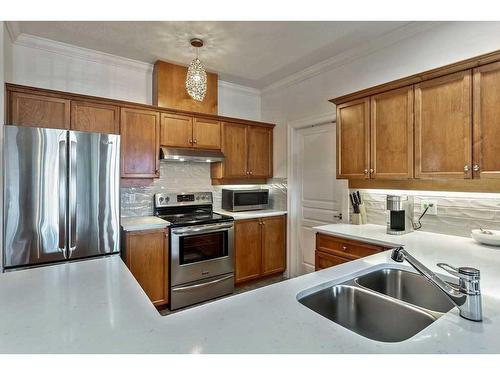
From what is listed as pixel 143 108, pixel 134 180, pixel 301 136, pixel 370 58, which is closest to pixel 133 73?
pixel 143 108

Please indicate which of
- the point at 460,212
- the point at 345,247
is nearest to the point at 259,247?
the point at 345,247

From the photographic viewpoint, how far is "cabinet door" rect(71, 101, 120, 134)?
2.62 meters

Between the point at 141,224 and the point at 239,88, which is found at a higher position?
the point at 239,88

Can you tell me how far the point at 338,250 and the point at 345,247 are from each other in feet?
0.29

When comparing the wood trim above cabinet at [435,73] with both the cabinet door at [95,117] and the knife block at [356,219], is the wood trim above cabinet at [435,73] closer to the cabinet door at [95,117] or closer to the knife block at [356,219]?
the knife block at [356,219]

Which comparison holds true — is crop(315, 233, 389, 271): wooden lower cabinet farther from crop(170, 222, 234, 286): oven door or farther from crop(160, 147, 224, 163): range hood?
crop(160, 147, 224, 163): range hood

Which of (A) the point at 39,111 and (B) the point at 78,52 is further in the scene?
(B) the point at 78,52

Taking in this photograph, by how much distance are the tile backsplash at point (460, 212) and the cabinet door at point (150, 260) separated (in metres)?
2.38

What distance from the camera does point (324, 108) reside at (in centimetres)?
324

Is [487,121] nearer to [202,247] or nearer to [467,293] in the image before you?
[467,293]

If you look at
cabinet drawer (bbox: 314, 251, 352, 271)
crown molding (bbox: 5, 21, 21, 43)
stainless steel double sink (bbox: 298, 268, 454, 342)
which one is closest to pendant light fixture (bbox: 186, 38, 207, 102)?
crown molding (bbox: 5, 21, 21, 43)

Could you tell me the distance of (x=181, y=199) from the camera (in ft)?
11.2
